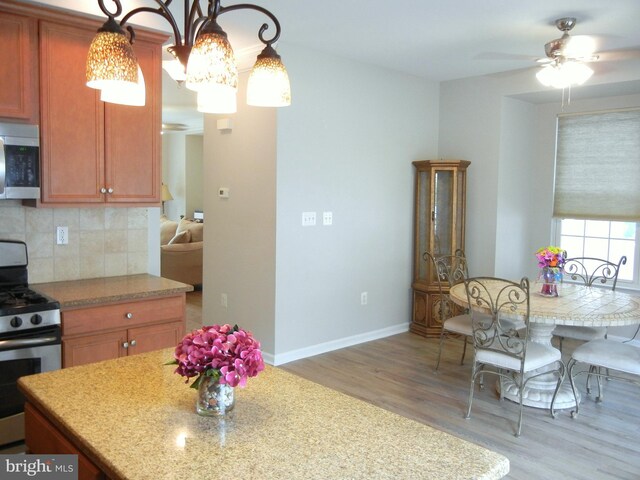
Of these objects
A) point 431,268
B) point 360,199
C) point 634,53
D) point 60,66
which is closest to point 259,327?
point 360,199

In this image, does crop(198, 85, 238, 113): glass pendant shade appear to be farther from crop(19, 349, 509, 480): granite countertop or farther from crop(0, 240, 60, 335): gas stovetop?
crop(0, 240, 60, 335): gas stovetop

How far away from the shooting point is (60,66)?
3.02 meters

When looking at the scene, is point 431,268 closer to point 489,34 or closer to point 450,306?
point 450,306

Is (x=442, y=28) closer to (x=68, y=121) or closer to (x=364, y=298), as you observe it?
(x=364, y=298)

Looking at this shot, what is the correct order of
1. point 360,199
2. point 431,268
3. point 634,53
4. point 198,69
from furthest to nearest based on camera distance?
Answer: point 431,268 → point 360,199 → point 634,53 → point 198,69

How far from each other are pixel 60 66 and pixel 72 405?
2216 mm

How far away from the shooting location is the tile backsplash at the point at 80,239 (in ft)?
10.5

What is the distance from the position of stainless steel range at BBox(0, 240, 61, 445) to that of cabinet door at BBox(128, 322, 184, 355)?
44 cm

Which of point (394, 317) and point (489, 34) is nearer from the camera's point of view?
point (489, 34)

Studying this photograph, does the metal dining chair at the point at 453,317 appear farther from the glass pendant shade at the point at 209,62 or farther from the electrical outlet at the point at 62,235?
the glass pendant shade at the point at 209,62

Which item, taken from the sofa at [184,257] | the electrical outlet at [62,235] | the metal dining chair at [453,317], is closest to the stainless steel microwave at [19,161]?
the electrical outlet at [62,235]

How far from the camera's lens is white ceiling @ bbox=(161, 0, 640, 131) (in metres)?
3.46

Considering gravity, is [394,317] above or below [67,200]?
below

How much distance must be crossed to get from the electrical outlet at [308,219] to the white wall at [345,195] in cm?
4
